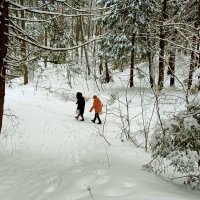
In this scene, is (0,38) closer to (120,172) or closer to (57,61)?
(57,61)

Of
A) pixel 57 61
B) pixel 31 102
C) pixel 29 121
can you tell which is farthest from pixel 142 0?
pixel 57 61

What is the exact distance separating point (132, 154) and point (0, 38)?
4.87 meters

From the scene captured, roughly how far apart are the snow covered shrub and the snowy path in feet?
1.77

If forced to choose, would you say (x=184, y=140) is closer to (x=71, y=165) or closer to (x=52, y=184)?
(x=52, y=184)

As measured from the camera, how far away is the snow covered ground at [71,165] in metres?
6.30

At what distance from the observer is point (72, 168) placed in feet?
28.4

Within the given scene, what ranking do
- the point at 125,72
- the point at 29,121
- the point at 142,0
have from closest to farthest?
1. the point at 29,121
2. the point at 142,0
3. the point at 125,72

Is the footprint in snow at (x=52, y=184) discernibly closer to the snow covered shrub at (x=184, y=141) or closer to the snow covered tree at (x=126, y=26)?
the snow covered shrub at (x=184, y=141)

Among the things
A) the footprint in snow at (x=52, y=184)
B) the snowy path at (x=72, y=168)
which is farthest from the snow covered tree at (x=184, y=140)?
the footprint in snow at (x=52, y=184)

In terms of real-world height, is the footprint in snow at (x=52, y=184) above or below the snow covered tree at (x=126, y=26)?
below

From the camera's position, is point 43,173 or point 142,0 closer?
point 43,173

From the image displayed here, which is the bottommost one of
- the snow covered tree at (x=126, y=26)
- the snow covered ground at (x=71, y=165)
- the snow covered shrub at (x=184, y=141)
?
the snow covered ground at (x=71, y=165)

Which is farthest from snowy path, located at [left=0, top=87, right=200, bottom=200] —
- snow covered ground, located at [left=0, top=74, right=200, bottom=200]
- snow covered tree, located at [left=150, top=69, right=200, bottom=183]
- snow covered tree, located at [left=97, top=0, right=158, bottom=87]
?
snow covered tree, located at [left=97, top=0, right=158, bottom=87]

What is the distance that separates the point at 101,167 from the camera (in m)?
8.12
